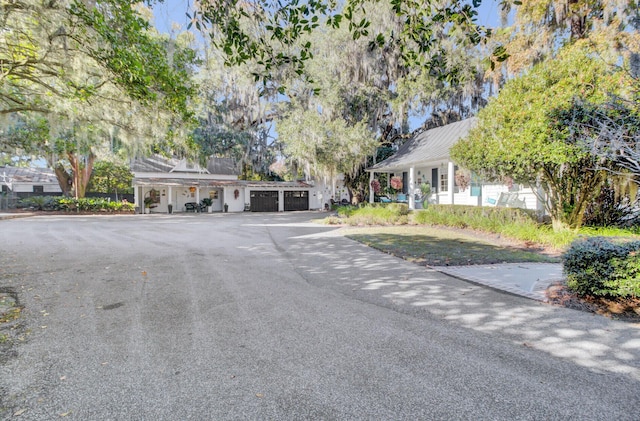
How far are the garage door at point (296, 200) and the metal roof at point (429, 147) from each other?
383 inches

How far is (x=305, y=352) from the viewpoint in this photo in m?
3.03

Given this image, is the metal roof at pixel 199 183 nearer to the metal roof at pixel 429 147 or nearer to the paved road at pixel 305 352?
the metal roof at pixel 429 147

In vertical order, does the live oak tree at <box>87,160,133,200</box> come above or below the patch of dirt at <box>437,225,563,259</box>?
above

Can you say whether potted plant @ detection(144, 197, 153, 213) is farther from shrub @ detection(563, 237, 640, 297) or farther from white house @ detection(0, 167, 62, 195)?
shrub @ detection(563, 237, 640, 297)

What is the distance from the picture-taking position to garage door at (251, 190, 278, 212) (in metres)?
28.1

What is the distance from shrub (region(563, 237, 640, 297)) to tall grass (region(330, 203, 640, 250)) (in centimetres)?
212

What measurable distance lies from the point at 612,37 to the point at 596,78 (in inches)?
178

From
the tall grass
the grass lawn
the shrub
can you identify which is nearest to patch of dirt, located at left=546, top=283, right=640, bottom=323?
the shrub

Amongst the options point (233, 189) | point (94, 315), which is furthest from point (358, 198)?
point (94, 315)

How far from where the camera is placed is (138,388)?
A: 2449 millimetres

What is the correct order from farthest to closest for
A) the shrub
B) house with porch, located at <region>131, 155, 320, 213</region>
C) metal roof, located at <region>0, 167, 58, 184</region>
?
metal roof, located at <region>0, 167, 58, 184</region> → house with porch, located at <region>131, 155, 320, 213</region> → the shrub

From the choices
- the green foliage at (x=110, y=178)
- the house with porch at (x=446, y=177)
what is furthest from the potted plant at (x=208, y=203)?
the house with porch at (x=446, y=177)

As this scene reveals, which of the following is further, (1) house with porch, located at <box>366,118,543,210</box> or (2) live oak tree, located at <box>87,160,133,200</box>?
(2) live oak tree, located at <box>87,160,133,200</box>

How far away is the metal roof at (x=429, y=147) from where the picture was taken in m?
16.1
